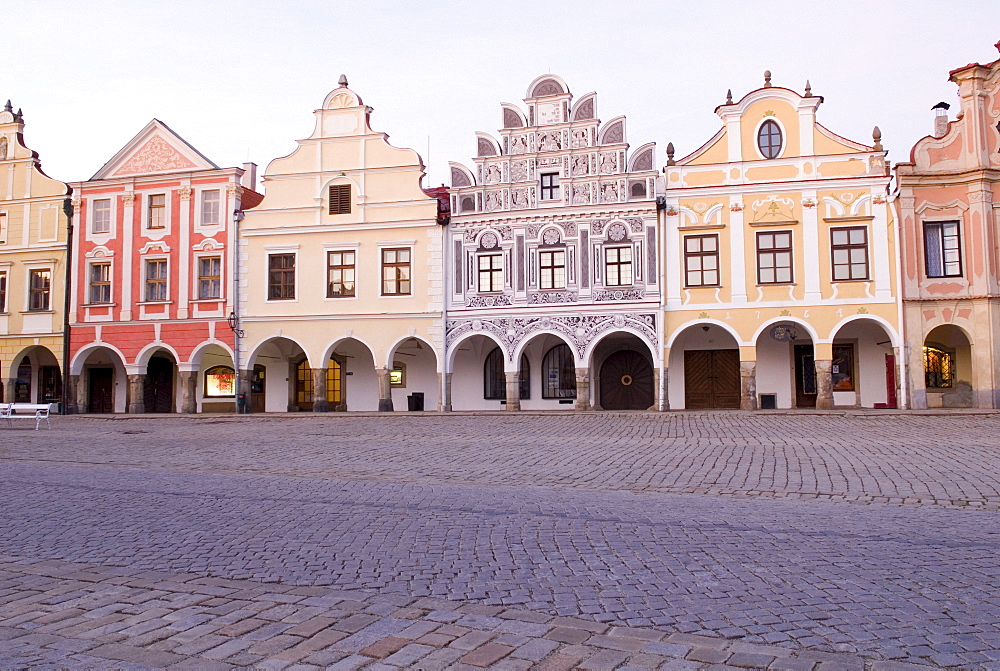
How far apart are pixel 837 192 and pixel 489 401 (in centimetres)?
1381

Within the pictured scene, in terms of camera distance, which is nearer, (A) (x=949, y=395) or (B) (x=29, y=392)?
(A) (x=949, y=395)

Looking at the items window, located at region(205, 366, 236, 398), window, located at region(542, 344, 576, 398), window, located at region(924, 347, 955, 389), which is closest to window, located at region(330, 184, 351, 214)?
window, located at region(205, 366, 236, 398)

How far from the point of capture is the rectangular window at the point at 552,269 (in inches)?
1175

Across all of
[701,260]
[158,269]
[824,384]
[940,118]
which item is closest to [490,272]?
[701,260]

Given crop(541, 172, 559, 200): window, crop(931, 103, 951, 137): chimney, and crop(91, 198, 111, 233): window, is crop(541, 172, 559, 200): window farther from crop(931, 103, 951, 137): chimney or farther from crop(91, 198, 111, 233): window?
crop(91, 198, 111, 233): window

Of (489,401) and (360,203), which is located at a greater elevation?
(360,203)

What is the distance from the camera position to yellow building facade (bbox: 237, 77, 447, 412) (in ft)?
103

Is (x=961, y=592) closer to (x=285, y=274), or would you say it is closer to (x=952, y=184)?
(x=952, y=184)

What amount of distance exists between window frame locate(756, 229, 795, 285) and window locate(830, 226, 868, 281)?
125cm

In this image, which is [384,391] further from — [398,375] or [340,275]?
[340,275]

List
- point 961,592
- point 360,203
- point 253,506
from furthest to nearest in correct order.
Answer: point 360,203
point 253,506
point 961,592

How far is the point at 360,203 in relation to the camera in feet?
104

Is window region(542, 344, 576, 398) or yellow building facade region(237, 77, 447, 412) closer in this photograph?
yellow building facade region(237, 77, 447, 412)

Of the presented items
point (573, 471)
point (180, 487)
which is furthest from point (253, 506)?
point (573, 471)
